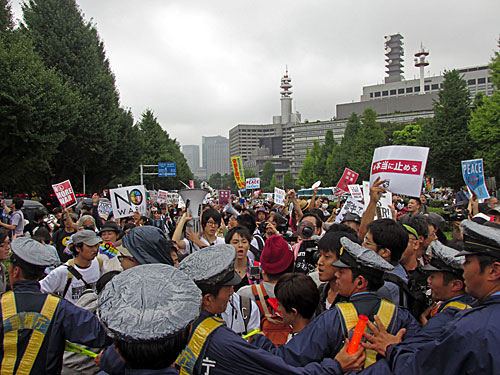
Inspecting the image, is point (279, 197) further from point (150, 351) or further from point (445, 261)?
point (150, 351)

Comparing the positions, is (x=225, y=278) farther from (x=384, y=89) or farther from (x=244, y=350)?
(x=384, y=89)

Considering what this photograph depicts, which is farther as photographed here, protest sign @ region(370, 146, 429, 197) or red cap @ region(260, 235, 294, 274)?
protest sign @ region(370, 146, 429, 197)

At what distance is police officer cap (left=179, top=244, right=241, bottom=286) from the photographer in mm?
2518

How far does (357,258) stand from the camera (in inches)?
109

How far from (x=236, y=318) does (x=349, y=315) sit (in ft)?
3.58

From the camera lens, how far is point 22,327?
2760 millimetres

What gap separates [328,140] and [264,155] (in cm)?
10755

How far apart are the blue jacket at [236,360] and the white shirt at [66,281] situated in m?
2.54

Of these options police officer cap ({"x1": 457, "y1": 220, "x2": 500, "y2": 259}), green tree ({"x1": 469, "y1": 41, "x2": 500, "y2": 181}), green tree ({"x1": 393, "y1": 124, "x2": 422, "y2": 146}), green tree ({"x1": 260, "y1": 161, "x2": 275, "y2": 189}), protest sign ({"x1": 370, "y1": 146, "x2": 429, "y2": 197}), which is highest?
green tree ({"x1": 393, "y1": 124, "x2": 422, "y2": 146})

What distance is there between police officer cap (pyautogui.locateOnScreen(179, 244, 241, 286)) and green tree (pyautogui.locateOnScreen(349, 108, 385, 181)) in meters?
49.4

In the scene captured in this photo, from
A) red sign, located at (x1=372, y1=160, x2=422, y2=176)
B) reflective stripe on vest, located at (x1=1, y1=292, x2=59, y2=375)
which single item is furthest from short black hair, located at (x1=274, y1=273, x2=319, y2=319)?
red sign, located at (x1=372, y1=160, x2=422, y2=176)

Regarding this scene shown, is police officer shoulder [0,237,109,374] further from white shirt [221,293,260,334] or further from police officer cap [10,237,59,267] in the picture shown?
white shirt [221,293,260,334]

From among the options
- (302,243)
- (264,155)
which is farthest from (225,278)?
(264,155)

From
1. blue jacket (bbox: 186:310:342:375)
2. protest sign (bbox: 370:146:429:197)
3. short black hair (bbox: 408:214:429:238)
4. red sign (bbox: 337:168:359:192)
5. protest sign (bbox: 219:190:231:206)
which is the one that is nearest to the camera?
blue jacket (bbox: 186:310:342:375)
